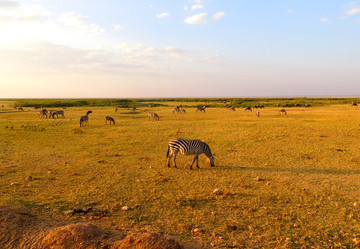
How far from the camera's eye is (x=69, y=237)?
5043 millimetres

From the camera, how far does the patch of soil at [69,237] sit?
4.79 m

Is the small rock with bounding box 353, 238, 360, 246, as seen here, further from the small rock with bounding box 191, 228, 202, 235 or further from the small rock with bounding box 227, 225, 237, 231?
the small rock with bounding box 191, 228, 202, 235

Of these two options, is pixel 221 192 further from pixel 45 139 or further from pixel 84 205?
pixel 45 139

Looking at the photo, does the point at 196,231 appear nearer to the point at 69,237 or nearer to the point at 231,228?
the point at 231,228

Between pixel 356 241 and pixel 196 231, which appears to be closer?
pixel 356 241

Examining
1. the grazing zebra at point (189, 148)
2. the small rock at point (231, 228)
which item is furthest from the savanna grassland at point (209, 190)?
the grazing zebra at point (189, 148)

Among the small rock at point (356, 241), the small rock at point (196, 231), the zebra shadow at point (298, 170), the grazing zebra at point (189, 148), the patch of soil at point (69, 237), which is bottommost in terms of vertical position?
the small rock at point (356, 241)

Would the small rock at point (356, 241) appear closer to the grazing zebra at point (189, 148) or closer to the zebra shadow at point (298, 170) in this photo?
the zebra shadow at point (298, 170)

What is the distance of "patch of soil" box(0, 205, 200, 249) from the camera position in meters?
4.79

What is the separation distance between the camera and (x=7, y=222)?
5730mm

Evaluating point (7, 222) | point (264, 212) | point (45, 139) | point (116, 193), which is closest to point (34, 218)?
point (7, 222)

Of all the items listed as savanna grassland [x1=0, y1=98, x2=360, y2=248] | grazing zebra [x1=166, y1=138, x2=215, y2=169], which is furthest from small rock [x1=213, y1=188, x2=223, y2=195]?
grazing zebra [x1=166, y1=138, x2=215, y2=169]

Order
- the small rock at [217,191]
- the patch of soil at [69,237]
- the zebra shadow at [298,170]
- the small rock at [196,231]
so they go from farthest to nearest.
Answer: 1. the zebra shadow at [298,170]
2. the small rock at [217,191]
3. the small rock at [196,231]
4. the patch of soil at [69,237]

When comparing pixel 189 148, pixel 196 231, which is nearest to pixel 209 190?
pixel 196 231
